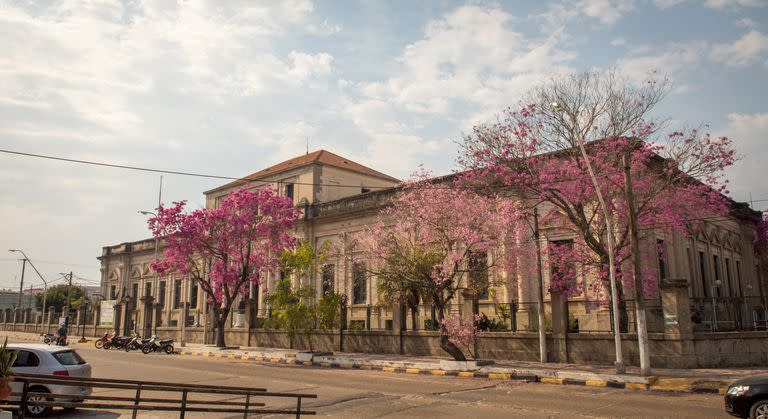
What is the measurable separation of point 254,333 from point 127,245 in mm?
33958

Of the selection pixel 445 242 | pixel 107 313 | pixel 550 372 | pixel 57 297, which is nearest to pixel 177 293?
pixel 107 313

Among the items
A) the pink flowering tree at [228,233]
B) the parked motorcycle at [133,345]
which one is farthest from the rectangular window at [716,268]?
the parked motorcycle at [133,345]

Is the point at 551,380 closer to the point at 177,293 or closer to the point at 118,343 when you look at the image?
the point at 118,343

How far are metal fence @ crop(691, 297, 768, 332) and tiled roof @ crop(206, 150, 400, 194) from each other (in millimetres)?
29990

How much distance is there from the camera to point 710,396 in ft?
43.2

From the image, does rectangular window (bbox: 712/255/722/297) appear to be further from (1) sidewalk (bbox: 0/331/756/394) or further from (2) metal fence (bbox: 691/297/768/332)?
(1) sidewalk (bbox: 0/331/756/394)

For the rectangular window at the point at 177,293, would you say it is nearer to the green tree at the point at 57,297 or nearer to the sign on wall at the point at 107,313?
the sign on wall at the point at 107,313

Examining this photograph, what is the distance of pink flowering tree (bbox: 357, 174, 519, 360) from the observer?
20719mm

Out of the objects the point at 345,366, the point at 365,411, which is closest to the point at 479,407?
the point at 365,411

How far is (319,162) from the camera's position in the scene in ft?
144

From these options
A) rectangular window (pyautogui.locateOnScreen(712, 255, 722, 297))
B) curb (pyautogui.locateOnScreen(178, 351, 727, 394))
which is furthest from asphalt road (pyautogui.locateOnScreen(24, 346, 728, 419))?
rectangular window (pyautogui.locateOnScreen(712, 255, 722, 297))

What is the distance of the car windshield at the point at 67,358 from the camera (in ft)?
38.5

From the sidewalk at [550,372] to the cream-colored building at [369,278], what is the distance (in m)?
2.96

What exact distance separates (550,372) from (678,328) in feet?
14.9
